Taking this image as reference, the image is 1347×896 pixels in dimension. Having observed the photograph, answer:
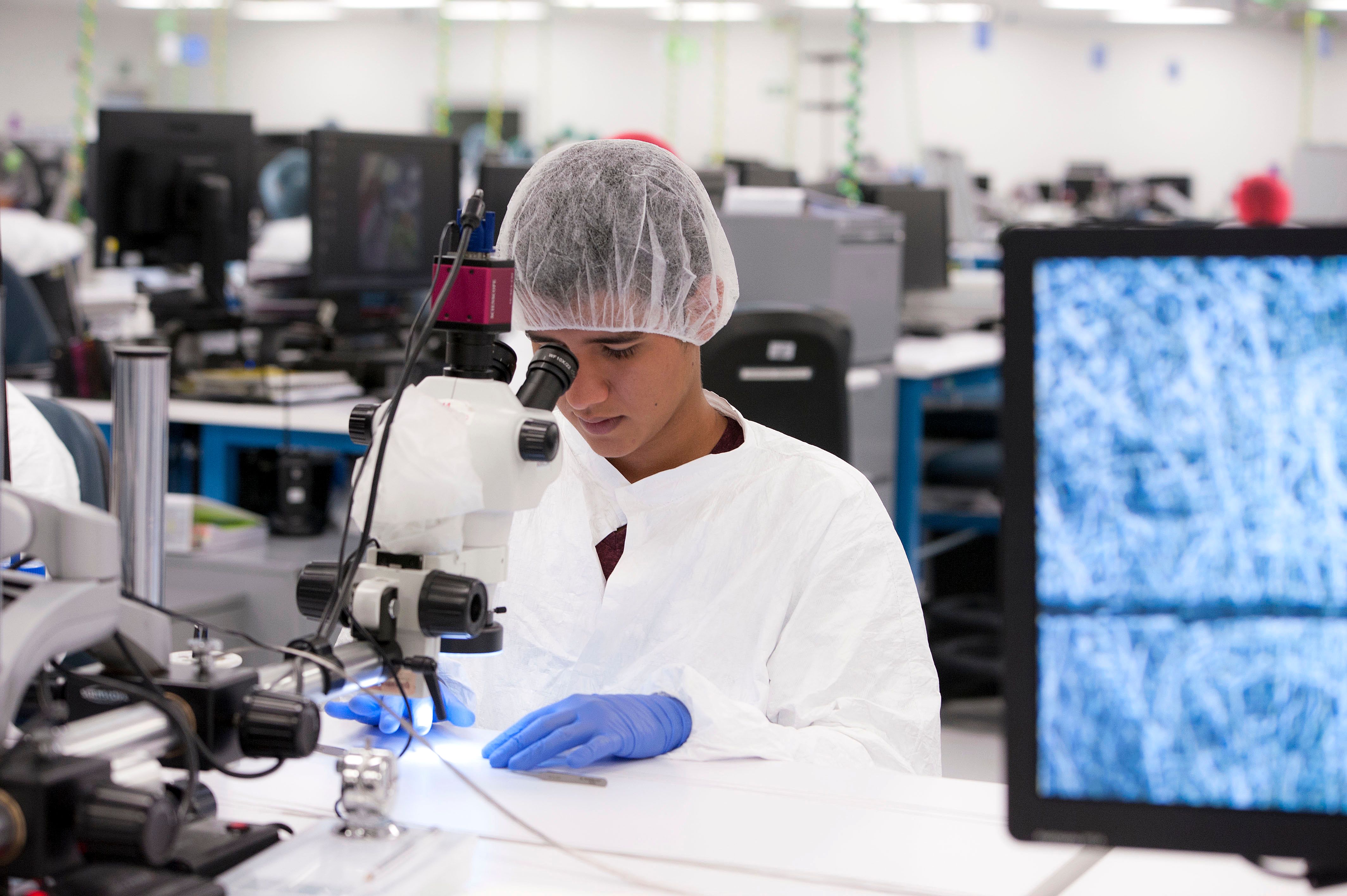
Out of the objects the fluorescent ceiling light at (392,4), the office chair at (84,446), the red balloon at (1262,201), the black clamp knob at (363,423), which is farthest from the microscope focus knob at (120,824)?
the fluorescent ceiling light at (392,4)

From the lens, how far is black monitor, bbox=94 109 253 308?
3199 mm

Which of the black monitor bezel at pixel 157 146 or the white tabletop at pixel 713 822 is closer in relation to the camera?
the white tabletop at pixel 713 822

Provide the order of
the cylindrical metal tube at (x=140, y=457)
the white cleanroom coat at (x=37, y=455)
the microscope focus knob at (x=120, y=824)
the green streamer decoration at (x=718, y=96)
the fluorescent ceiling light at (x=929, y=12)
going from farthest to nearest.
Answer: the green streamer decoration at (x=718, y=96), the fluorescent ceiling light at (x=929, y=12), the white cleanroom coat at (x=37, y=455), the cylindrical metal tube at (x=140, y=457), the microscope focus knob at (x=120, y=824)

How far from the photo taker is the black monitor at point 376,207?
306 cm

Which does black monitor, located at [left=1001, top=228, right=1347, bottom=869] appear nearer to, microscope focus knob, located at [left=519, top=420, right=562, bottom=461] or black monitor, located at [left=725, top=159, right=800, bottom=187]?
microscope focus knob, located at [left=519, top=420, right=562, bottom=461]

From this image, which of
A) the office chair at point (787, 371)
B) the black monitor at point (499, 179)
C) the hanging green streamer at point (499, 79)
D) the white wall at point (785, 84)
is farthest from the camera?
the white wall at point (785, 84)

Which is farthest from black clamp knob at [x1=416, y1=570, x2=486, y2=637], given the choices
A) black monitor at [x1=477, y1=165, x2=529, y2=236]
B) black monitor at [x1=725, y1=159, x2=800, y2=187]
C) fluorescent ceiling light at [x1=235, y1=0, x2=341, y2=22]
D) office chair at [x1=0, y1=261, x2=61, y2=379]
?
fluorescent ceiling light at [x1=235, y1=0, x2=341, y2=22]

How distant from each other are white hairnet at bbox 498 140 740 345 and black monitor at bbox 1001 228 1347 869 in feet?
2.18

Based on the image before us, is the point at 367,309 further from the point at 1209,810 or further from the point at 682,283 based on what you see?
the point at 1209,810

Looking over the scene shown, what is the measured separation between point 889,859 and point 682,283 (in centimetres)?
64

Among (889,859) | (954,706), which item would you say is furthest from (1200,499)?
(954,706)

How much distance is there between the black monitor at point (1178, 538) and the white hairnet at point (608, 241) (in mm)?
665

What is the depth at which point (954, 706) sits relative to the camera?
3.41m

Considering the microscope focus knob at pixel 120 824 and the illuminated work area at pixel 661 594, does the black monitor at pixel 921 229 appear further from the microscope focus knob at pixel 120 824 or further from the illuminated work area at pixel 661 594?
the microscope focus knob at pixel 120 824
